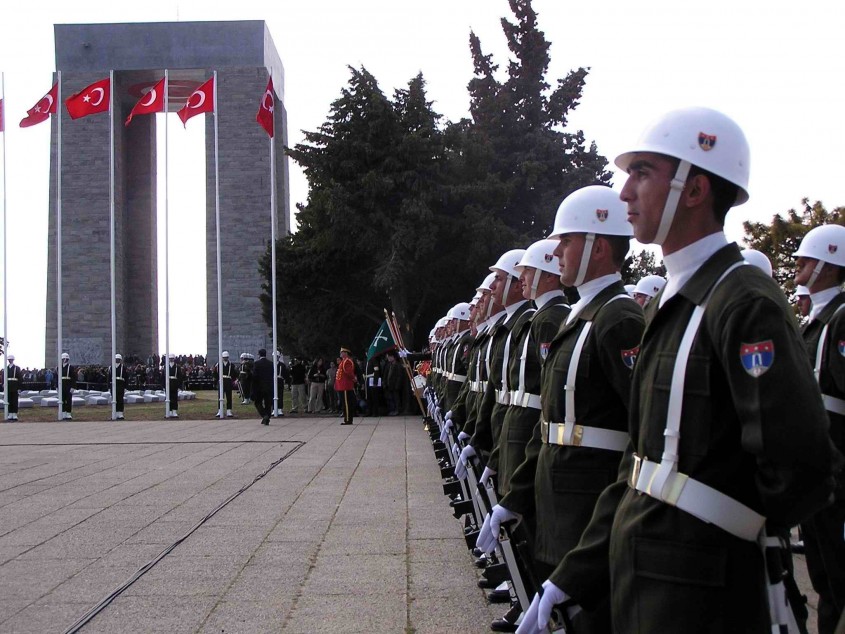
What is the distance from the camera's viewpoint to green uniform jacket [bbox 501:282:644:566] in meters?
3.22

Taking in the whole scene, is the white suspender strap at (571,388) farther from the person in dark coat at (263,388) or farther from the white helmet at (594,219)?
the person in dark coat at (263,388)

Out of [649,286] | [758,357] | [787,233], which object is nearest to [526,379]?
[758,357]

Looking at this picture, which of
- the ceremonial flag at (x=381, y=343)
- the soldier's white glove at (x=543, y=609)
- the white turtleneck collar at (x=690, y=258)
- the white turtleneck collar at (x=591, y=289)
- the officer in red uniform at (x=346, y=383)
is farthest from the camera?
the ceremonial flag at (x=381, y=343)

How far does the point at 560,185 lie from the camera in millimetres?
29188

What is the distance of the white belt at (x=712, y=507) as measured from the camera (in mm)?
2125

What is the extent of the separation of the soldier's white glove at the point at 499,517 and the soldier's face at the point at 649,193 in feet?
5.14

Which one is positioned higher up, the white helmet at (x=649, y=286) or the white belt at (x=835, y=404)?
the white helmet at (x=649, y=286)

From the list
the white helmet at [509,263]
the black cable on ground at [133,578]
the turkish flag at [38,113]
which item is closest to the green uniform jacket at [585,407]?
the black cable on ground at [133,578]

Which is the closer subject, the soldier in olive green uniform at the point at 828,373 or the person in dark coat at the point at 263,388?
the soldier in olive green uniform at the point at 828,373

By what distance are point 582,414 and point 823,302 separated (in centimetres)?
215

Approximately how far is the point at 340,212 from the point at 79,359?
90.7 feet

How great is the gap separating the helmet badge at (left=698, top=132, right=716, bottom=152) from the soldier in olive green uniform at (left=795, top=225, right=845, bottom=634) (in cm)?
136

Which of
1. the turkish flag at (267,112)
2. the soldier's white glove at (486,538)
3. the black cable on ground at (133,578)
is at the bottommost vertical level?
the black cable on ground at (133,578)

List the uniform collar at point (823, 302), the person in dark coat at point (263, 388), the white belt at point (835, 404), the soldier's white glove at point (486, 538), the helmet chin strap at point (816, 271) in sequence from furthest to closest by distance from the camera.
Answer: the person in dark coat at point (263, 388)
the helmet chin strap at point (816, 271)
the uniform collar at point (823, 302)
the white belt at point (835, 404)
the soldier's white glove at point (486, 538)
